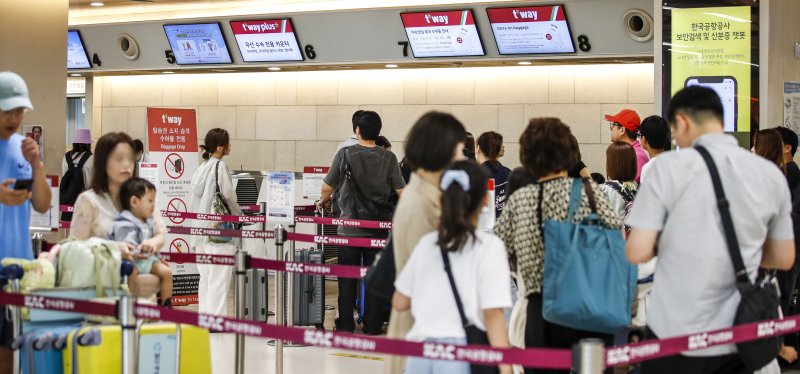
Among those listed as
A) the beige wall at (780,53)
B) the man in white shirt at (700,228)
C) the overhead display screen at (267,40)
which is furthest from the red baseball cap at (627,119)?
the overhead display screen at (267,40)

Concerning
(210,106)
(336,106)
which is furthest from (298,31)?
(210,106)

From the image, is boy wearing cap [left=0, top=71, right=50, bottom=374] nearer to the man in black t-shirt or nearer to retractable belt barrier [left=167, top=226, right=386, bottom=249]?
retractable belt barrier [left=167, top=226, right=386, bottom=249]

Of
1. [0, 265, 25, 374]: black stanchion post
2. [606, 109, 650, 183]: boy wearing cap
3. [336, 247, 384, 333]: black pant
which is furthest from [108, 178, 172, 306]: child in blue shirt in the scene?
[606, 109, 650, 183]: boy wearing cap

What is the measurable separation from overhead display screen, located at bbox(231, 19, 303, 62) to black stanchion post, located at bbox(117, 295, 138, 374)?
919 centimetres

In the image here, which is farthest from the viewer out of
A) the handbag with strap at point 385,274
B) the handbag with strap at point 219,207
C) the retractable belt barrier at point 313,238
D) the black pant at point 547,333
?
the handbag with strap at point 219,207

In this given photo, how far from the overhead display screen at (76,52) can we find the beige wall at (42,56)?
6.07 meters

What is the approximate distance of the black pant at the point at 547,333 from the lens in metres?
4.40

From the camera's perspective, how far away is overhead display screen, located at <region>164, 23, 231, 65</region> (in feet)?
45.4

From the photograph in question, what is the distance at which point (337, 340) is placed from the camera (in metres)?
3.95

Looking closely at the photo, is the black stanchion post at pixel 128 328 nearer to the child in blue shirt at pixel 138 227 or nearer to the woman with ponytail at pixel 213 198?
the child in blue shirt at pixel 138 227

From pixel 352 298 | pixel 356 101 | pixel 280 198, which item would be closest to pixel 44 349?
pixel 280 198

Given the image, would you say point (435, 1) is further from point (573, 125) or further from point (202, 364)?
point (202, 364)

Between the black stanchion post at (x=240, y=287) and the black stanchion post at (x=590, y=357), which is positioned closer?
the black stanchion post at (x=590, y=357)

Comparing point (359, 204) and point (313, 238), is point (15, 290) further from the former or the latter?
point (359, 204)
